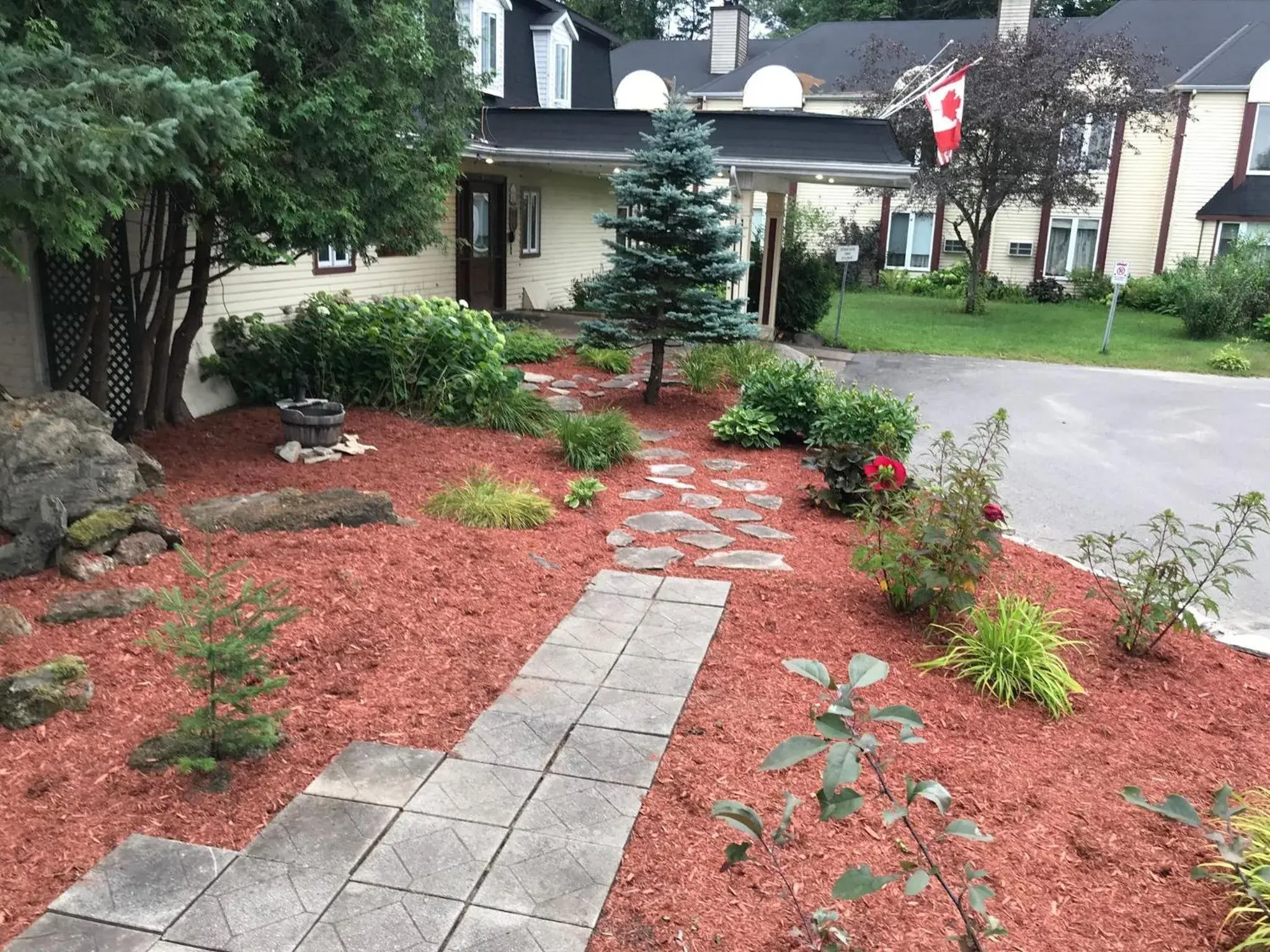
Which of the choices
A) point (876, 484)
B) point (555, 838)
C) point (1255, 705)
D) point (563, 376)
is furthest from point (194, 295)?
point (1255, 705)

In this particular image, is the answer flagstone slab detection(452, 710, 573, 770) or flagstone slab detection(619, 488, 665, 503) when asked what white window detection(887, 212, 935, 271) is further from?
flagstone slab detection(452, 710, 573, 770)

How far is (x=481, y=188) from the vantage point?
Result: 14.7 meters

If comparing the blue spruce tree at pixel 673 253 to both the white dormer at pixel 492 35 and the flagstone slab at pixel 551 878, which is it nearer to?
the white dormer at pixel 492 35

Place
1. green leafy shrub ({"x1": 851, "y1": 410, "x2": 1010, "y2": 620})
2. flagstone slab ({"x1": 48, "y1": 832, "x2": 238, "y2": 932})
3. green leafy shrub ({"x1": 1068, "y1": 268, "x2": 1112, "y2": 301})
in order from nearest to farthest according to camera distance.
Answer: flagstone slab ({"x1": 48, "y1": 832, "x2": 238, "y2": 932})
green leafy shrub ({"x1": 851, "y1": 410, "x2": 1010, "y2": 620})
green leafy shrub ({"x1": 1068, "y1": 268, "x2": 1112, "y2": 301})

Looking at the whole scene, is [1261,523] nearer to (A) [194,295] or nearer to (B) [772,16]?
(A) [194,295]

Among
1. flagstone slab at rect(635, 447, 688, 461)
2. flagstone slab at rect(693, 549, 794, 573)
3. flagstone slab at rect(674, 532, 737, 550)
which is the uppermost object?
flagstone slab at rect(635, 447, 688, 461)

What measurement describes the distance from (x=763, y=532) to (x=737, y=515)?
0.38 meters

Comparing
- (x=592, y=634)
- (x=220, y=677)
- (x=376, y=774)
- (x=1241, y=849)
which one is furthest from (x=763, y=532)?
(x=1241, y=849)

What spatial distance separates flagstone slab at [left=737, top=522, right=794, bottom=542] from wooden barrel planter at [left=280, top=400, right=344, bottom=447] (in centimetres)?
314

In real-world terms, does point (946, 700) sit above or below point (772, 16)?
below

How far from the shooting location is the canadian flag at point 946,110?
14.1 m

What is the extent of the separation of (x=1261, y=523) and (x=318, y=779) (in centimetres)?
751

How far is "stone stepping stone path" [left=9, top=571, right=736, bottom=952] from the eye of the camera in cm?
240

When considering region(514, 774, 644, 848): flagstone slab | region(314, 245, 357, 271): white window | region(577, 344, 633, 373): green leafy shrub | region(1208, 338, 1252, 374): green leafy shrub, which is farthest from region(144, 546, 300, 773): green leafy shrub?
region(1208, 338, 1252, 374): green leafy shrub
